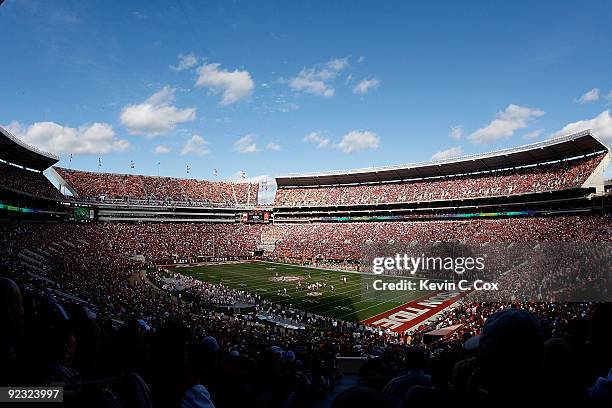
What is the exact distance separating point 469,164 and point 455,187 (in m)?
3.79

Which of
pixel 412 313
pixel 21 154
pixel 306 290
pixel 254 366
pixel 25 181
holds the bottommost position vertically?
pixel 412 313

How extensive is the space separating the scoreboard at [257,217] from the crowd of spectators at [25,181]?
116 ft

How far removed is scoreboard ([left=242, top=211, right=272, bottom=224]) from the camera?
265 feet

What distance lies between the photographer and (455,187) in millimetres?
58562

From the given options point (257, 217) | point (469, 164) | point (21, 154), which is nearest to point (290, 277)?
point (469, 164)

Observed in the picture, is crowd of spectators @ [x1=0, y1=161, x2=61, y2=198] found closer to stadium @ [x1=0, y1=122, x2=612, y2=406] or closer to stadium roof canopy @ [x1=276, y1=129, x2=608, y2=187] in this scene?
stadium @ [x1=0, y1=122, x2=612, y2=406]

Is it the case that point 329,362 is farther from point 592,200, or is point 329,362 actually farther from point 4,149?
point 4,149

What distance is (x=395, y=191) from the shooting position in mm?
66000

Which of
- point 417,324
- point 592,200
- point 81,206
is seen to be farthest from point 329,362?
point 81,206

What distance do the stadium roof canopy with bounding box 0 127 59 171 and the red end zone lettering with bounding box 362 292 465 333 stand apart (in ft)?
118

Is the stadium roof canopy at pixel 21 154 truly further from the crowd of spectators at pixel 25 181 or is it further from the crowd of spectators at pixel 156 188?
the crowd of spectators at pixel 156 188

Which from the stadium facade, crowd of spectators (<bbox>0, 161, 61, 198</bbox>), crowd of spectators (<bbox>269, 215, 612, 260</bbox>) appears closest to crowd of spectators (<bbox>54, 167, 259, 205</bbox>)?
the stadium facade

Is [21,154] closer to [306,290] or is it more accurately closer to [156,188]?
[156,188]

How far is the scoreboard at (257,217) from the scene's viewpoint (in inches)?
3182
